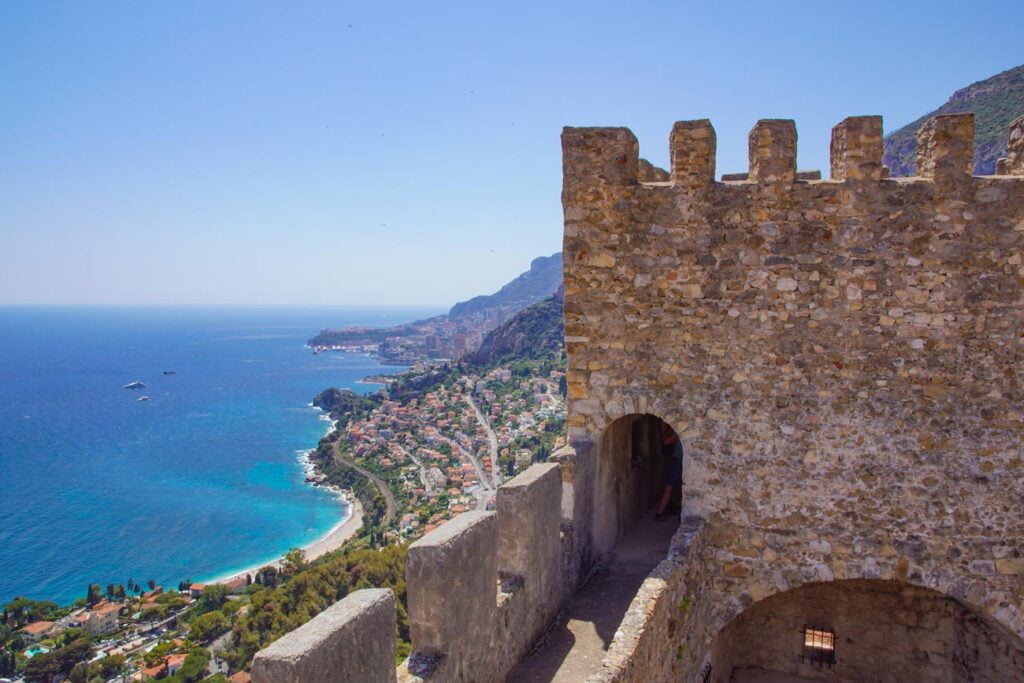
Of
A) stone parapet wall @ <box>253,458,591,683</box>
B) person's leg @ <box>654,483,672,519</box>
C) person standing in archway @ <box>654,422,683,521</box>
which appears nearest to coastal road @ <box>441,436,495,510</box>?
person standing in archway @ <box>654,422,683,521</box>

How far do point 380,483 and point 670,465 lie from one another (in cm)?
6138

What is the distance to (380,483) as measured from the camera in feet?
221

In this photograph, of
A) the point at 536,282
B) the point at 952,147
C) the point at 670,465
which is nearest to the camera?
the point at 952,147

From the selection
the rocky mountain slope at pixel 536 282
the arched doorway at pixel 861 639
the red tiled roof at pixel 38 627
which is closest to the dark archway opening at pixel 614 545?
the arched doorway at pixel 861 639

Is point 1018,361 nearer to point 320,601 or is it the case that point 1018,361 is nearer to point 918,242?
point 918,242

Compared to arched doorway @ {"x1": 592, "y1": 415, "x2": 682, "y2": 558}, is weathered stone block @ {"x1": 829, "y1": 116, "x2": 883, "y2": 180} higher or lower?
higher

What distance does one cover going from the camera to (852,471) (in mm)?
5988

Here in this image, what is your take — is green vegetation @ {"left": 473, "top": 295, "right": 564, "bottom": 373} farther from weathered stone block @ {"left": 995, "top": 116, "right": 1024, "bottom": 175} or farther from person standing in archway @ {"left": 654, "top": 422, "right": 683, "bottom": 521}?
weathered stone block @ {"left": 995, "top": 116, "right": 1024, "bottom": 175}

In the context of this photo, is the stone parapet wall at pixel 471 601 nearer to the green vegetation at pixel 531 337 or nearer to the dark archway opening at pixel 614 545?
the dark archway opening at pixel 614 545

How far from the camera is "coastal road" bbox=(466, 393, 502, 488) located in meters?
59.9

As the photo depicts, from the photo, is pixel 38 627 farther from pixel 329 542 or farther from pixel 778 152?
pixel 778 152


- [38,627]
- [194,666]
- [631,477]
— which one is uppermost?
[631,477]

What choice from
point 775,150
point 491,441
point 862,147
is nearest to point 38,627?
point 491,441

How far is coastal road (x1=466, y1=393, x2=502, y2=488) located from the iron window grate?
136ft
